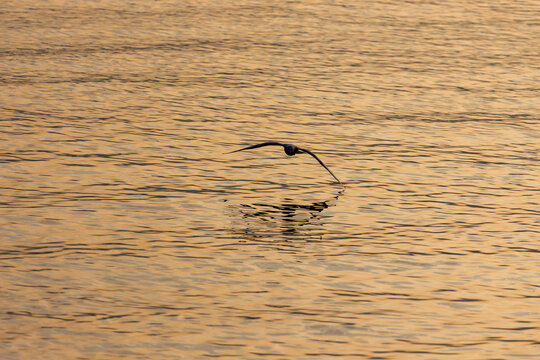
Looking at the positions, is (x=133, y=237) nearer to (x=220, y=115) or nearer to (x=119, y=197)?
(x=119, y=197)

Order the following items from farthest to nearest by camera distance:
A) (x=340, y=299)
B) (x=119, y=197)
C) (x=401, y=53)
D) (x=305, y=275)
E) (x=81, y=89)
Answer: (x=401, y=53) < (x=81, y=89) < (x=119, y=197) < (x=305, y=275) < (x=340, y=299)

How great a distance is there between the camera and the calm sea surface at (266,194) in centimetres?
1791

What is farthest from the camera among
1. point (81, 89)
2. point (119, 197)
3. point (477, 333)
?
point (81, 89)

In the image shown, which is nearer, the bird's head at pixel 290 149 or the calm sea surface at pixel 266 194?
the calm sea surface at pixel 266 194

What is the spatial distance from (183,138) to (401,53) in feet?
49.3

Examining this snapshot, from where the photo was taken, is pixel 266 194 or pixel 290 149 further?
→ pixel 266 194

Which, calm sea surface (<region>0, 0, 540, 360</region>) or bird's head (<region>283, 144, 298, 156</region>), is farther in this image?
bird's head (<region>283, 144, 298, 156</region>)

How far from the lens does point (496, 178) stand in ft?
88.7

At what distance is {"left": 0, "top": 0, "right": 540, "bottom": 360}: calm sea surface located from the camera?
1791cm

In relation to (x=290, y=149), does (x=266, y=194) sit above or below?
below

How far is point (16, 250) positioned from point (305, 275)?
588 centimetres

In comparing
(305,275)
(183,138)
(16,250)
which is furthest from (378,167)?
(16,250)

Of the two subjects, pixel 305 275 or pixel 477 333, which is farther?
pixel 305 275

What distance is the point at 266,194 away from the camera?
25.6m
